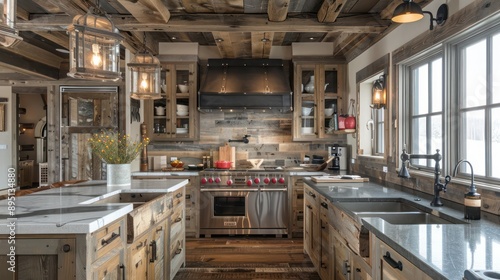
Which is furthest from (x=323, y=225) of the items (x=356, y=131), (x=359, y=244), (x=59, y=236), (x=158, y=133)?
(x=158, y=133)

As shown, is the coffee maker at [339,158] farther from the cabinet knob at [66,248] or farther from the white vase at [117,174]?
the cabinet knob at [66,248]

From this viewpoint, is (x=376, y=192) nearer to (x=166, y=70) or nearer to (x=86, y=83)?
(x=166, y=70)

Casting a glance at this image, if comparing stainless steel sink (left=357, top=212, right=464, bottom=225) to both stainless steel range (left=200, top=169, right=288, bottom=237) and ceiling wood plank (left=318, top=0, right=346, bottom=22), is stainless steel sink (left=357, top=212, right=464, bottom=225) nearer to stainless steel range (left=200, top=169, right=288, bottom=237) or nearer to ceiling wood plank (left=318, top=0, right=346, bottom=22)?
ceiling wood plank (left=318, top=0, right=346, bottom=22)

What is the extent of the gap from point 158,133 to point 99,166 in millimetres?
1093

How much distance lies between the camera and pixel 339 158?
5047 mm

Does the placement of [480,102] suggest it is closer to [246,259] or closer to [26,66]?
[246,259]

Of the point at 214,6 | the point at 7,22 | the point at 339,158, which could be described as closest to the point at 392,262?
the point at 7,22

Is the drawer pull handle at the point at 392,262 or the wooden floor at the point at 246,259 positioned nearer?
the drawer pull handle at the point at 392,262

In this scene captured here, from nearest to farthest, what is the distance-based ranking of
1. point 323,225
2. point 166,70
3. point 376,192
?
point 376,192 < point 323,225 < point 166,70

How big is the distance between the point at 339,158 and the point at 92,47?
3731mm

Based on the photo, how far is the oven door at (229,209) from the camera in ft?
16.0

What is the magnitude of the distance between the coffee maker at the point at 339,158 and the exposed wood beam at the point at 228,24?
1859 mm

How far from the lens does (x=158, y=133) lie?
205 inches

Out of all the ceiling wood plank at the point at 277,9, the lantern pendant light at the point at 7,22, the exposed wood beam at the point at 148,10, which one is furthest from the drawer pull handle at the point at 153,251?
the ceiling wood plank at the point at 277,9
